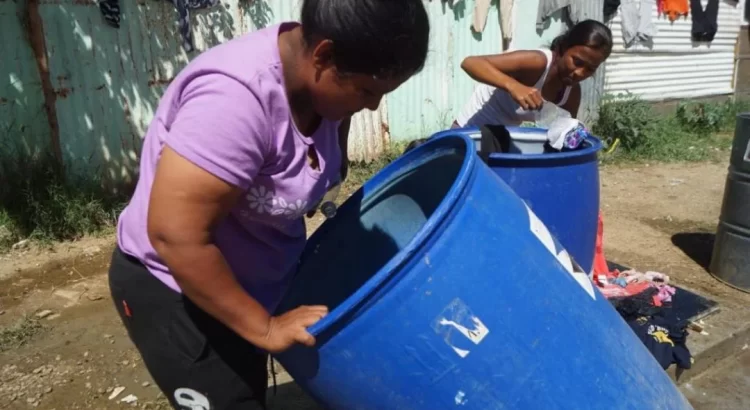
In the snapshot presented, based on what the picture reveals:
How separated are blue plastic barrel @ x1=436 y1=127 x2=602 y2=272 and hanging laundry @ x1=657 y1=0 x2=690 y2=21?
6305 millimetres

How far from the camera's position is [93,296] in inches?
132

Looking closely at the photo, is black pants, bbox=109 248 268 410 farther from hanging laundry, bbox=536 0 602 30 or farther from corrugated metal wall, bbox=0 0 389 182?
hanging laundry, bbox=536 0 602 30

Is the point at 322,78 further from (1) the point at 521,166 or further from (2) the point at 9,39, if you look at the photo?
(2) the point at 9,39

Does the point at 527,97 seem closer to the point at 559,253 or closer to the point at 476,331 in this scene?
the point at 559,253

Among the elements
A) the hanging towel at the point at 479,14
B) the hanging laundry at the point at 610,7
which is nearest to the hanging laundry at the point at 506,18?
the hanging towel at the point at 479,14

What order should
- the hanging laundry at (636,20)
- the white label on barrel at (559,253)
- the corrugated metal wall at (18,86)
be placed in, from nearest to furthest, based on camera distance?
the white label on barrel at (559,253) < the corrugated metal wall at (18,86) < the hanging laundry at (636,20)

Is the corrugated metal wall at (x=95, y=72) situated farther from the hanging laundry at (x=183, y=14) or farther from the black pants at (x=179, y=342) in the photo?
the black pants at (x=179, y=342)

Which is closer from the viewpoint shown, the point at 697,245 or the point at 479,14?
the point at 697,245

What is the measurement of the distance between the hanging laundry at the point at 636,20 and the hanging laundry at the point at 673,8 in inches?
9.9

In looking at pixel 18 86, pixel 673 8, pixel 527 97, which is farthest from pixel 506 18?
pixel 18 86

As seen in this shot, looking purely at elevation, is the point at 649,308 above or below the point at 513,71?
below

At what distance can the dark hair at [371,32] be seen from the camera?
0.95m

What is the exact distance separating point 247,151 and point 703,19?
343 inches

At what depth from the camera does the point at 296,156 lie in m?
1.12
